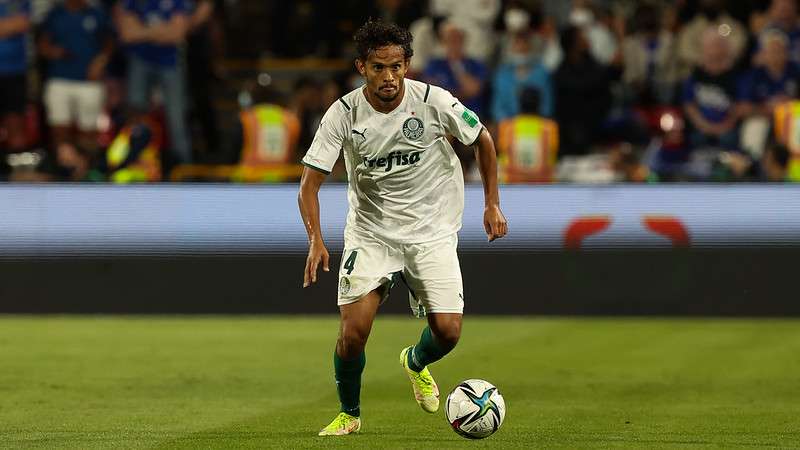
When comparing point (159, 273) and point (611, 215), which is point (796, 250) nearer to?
point (611, 215)

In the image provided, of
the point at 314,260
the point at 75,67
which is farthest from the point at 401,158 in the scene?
the point at 75,67

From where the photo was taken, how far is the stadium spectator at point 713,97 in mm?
16703

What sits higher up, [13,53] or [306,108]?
[13,53]

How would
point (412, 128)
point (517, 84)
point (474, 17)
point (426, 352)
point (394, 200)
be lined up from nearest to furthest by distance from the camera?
point (412, 128), point (394, 200), point (426, 352), point (517, 84), point (474, 17)

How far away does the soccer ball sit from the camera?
742cm

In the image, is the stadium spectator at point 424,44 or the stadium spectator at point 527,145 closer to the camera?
the stadium spectator at point 527,145

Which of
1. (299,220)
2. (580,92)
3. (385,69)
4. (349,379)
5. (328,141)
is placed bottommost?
(299,220)

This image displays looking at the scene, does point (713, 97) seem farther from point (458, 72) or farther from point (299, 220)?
point (299, 220)

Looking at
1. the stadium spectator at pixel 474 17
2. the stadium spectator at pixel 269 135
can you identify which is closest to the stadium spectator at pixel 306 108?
the stadium spectator at pixel 269 135

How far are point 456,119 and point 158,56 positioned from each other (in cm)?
1019

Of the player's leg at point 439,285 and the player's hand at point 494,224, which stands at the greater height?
the player's hand at point 494,224

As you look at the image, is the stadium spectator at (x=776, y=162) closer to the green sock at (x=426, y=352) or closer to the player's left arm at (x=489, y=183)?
the green sock at (x=426, y=352)

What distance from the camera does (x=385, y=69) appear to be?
7.46m

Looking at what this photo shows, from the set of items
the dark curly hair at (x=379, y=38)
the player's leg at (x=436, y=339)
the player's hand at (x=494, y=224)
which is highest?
the dark curly hair at (x=379, y=38)
